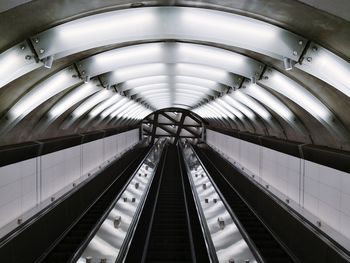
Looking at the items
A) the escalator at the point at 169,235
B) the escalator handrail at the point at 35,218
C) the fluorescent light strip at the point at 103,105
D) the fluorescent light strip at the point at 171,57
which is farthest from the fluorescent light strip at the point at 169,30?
the fluorescent light strip at the point at 103,105

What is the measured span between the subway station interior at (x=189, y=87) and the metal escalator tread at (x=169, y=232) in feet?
0.11

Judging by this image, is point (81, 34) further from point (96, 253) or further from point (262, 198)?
point (262, 198)

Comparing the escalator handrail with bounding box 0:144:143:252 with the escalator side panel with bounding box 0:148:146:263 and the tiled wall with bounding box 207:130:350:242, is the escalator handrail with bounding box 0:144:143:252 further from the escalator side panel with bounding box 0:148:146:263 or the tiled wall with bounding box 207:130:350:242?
the tiled wall with bounding box 207:130:350:242

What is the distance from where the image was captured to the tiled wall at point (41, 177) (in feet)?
17.6

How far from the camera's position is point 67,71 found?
5.78 metres

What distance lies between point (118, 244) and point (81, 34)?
11.4ft

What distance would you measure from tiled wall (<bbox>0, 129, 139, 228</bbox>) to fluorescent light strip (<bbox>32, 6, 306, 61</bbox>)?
228cm

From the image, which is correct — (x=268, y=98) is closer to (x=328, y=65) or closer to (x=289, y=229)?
(x=289, y=229)

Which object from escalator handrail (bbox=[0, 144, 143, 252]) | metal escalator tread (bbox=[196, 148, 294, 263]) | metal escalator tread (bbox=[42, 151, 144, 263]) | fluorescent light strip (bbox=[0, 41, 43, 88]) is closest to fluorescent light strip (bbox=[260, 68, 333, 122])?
metal escalator tread (bbox=[196, 148, 294, 263])

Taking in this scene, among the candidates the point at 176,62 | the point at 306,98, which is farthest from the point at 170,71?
the point at 306,98

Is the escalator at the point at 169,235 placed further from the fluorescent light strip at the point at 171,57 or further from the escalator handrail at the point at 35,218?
the fluorescent light strip at the point at 171,57

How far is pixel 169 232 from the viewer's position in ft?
26.5

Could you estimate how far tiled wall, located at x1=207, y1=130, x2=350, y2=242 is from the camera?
536cm

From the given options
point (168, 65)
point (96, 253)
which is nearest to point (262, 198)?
point (168, 65)
